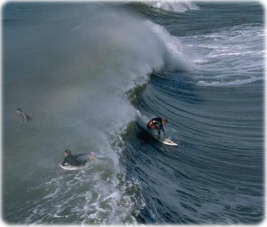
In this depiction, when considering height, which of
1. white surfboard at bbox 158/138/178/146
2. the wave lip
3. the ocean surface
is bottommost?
white surfboard at bbox 158/138/178/146

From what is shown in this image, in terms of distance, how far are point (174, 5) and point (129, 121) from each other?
104 feet

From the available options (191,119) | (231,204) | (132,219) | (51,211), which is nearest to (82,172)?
(51,211)

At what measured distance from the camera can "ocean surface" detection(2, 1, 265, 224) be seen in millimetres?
11062

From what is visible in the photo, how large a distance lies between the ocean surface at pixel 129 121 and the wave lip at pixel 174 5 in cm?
1091

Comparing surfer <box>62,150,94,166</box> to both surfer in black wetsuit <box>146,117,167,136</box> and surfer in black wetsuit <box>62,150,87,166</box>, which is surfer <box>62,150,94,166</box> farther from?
surfer in black wetsuit <box>146,117,167,136</box>

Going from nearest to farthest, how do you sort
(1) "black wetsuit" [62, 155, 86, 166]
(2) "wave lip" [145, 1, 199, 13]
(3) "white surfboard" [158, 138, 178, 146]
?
(1) "black wetsuit" [62, 155, 86, 166], (3) "white surfboard" [158, 138, 178, 146], (2) "wave lip" [145, 1, 199, 13]

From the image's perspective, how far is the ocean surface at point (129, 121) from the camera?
1106 cm

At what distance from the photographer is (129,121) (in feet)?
54.8

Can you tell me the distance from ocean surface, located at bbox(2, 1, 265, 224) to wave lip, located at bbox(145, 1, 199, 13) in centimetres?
1091

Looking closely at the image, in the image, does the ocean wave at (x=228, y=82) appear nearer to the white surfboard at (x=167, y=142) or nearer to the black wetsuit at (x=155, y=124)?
the white surfboard at (x=167, y=142)

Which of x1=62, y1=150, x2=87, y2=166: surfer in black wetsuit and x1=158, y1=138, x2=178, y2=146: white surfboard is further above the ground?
x1=62, y1=150, x2=87, y2=166: surfer in black wetsuit

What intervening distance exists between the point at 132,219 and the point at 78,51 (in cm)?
1632

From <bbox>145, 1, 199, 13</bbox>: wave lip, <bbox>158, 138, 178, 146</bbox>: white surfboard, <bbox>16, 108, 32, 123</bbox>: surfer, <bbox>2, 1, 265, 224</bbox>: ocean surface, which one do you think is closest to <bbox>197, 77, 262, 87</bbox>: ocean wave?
<bbox>2, 1, 265, 224</bbox>: ocean surface

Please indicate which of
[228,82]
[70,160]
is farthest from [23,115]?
[228,82]
